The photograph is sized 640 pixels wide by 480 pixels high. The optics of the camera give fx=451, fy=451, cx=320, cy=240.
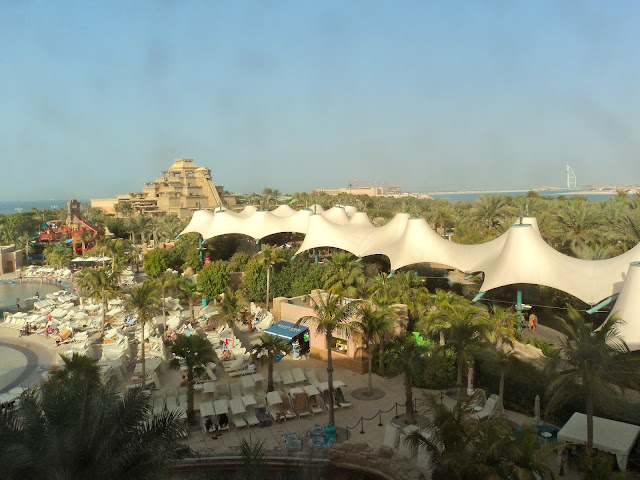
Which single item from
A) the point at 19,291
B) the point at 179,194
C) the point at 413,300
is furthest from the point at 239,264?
the point at 179,194

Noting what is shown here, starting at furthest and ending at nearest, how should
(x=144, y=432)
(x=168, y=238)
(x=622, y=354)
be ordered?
(x=168, y=238), (x=622, y=354), (x=144, y=432)

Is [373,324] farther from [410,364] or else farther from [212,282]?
[212,282]

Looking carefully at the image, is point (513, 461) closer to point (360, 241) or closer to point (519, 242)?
point (519, 242)

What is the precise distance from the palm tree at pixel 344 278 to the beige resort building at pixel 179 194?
5054cm

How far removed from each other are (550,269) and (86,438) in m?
18.2

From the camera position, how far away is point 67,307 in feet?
85.0

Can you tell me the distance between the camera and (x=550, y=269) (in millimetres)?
19094

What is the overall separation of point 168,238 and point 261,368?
29.0 m

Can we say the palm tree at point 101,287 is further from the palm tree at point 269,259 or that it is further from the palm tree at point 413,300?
the palm tree at point 413,300

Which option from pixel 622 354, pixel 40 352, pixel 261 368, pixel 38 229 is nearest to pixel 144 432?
pixel 622 354

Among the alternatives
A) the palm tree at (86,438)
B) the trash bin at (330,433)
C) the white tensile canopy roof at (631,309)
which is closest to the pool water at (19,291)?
the trash bin at (330,433)

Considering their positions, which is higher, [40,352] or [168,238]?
[168,238]

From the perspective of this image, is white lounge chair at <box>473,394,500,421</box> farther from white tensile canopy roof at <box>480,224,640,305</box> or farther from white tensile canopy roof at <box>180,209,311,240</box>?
white tensile canopy roof at <box>180,209,311,240</box>

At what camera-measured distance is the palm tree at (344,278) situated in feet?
65.5
